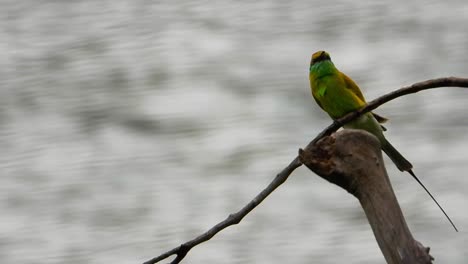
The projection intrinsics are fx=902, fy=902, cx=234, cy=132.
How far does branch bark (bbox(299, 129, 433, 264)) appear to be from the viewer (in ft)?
6.36

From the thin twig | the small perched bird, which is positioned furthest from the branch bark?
the small perched bird

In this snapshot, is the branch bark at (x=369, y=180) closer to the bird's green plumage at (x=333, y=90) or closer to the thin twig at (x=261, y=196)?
the thin twig at (x=261, y=196)

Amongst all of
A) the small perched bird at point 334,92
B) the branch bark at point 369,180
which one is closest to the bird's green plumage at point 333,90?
the small perched bird at point 334,92

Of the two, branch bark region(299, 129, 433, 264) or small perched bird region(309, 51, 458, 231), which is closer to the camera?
branch bark region(299, 129, 433, 264)

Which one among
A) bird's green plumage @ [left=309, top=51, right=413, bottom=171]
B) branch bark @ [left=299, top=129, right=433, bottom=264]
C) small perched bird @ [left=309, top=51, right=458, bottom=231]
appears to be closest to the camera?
branch bark @ [left=299, top=129, right=433, bottom=264]

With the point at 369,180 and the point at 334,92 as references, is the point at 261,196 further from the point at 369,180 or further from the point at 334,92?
the point at 334,92

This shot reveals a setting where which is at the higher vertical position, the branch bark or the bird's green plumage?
the bird's green plumage

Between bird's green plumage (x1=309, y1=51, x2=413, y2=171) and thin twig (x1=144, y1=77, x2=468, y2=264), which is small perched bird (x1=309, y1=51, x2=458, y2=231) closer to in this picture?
bird's green plumage (x1=309, y1=51, x2=413, y2=171)

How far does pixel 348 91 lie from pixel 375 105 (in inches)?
34.0

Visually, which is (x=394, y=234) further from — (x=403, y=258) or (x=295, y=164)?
(x=295, y=164)

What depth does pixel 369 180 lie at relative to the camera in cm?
201

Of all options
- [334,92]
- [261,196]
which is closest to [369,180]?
[261,196]

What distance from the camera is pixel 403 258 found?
75.3 inches

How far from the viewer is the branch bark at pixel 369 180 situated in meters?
1.94
